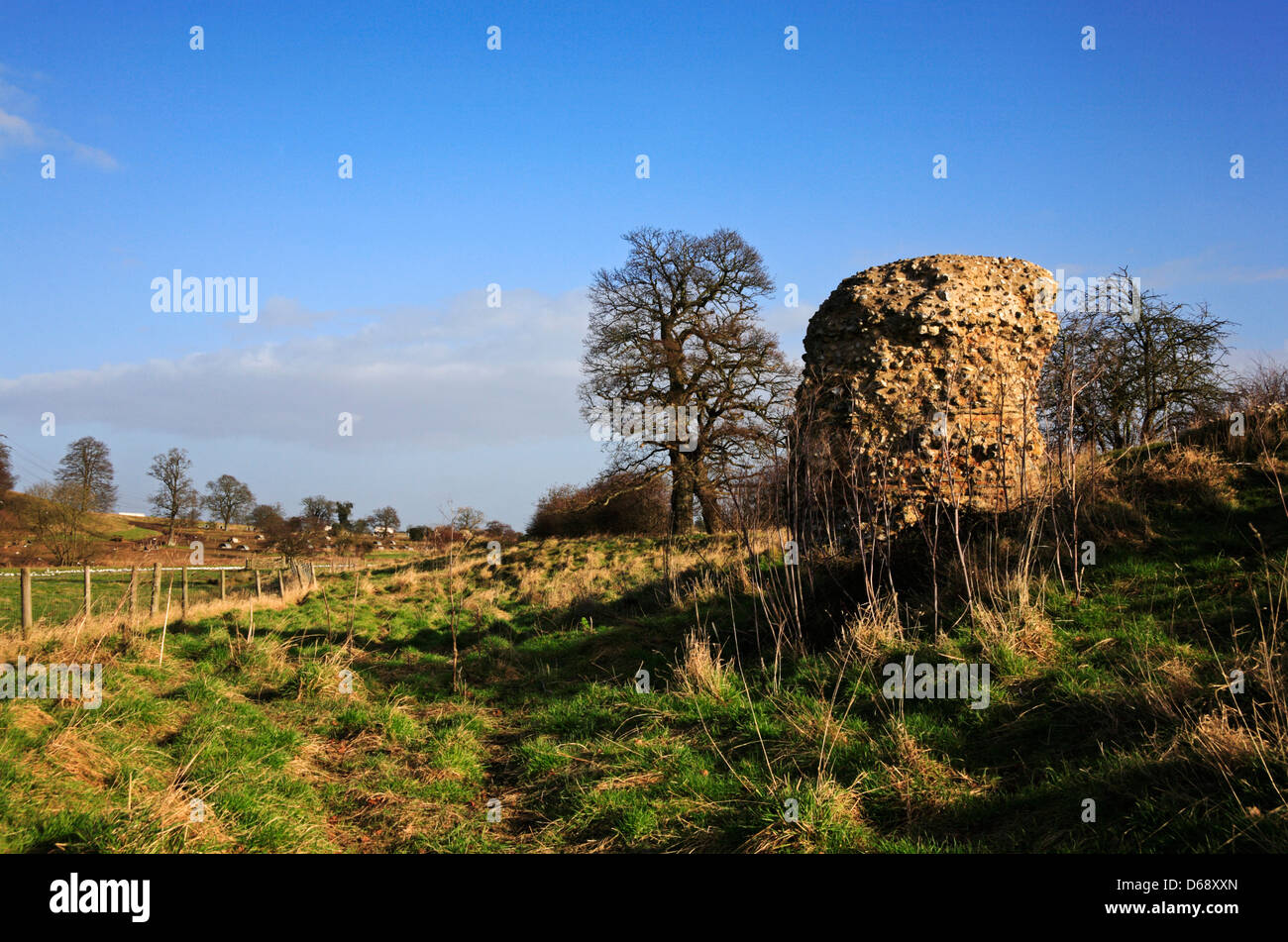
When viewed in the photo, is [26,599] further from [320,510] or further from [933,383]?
[320,510]

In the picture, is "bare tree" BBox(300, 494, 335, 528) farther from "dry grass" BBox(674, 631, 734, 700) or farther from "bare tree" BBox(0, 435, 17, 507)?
"dry grass" BBox(674, 631, 734, 700)

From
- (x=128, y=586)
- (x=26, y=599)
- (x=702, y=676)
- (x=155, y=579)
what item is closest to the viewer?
(x=702, y=676)

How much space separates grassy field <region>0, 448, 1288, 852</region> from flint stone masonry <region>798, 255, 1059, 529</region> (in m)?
1.70

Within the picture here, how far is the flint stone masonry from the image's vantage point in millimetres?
9188

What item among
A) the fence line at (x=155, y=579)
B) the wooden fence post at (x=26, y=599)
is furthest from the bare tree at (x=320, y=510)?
the wooden fence post at (x=26, y=599)

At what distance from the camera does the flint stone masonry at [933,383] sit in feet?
30.1

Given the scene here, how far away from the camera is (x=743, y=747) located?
6.02 metres

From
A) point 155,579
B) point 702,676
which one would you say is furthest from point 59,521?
point 702,676

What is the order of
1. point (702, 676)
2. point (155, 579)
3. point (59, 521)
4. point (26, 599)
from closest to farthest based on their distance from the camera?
1. point (702, 676)
2. point (26, 599)
3. point (155, 579)
4. point (59, 521)

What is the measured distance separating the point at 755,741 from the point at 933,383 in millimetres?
5705

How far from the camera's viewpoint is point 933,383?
9.49m

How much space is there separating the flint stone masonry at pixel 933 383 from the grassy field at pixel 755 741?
170 cm

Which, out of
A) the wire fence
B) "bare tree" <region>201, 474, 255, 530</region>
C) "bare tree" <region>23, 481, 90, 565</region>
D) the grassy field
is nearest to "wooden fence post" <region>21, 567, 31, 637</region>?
the grassy field
